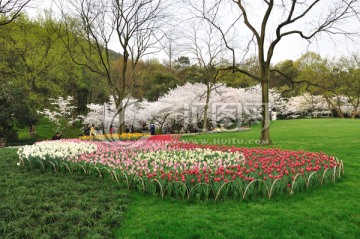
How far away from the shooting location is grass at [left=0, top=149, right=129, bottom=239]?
431cm

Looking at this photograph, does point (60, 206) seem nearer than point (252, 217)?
No

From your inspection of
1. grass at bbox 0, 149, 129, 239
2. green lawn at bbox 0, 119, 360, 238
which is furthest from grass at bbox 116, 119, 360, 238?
grass at bbox 0, 149, 129, 239

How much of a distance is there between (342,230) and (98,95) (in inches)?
1573

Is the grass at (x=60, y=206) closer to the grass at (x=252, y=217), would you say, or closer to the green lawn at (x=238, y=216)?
the green lawn at (x=238, y=216)

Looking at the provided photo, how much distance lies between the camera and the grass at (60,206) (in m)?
4.31

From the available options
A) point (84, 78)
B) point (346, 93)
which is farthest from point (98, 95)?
point (346, 93)

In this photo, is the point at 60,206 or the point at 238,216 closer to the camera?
the point at 238,216

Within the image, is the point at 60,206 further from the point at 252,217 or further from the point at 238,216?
the point at 252,217

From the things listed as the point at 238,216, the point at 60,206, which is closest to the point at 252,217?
the point at 238,216

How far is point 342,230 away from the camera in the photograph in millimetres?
4258

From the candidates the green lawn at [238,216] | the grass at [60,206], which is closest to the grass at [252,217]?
the green lawn at [238,216]

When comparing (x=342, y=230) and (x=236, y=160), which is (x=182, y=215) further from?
(x=236, y=160)

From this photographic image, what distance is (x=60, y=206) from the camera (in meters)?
5.45

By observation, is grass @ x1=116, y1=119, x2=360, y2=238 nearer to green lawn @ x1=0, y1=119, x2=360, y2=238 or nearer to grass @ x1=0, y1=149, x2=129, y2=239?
green lawn @ x1=0, y1=119, x2=360, y2=238
